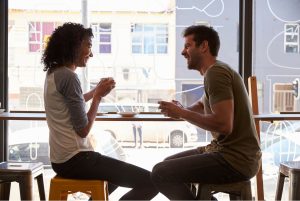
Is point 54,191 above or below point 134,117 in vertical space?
below

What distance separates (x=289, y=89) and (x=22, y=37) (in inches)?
87.5

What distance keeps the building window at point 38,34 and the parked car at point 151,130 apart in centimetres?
71

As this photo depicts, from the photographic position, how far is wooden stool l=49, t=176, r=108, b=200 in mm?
2244

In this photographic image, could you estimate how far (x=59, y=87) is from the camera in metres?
2.21

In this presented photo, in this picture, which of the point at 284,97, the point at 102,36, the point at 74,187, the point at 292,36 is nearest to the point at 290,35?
the point at 292,36

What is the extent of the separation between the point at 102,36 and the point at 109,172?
62.8 inches

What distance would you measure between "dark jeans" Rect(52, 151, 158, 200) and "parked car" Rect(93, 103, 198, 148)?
1.25m

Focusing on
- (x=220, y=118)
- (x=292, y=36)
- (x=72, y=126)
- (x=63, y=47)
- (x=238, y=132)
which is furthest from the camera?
(x=292, y=36)

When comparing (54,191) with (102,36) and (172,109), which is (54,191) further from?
(102,36)

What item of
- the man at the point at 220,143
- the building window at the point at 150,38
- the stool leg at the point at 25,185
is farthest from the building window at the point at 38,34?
the man at the point at 220,143

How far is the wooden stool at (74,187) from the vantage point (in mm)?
2244

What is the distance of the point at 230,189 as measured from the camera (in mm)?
2084

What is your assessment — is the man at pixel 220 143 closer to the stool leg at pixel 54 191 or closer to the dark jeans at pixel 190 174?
the dark jeans at pixel 190 174

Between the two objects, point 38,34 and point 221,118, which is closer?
point 221,118
